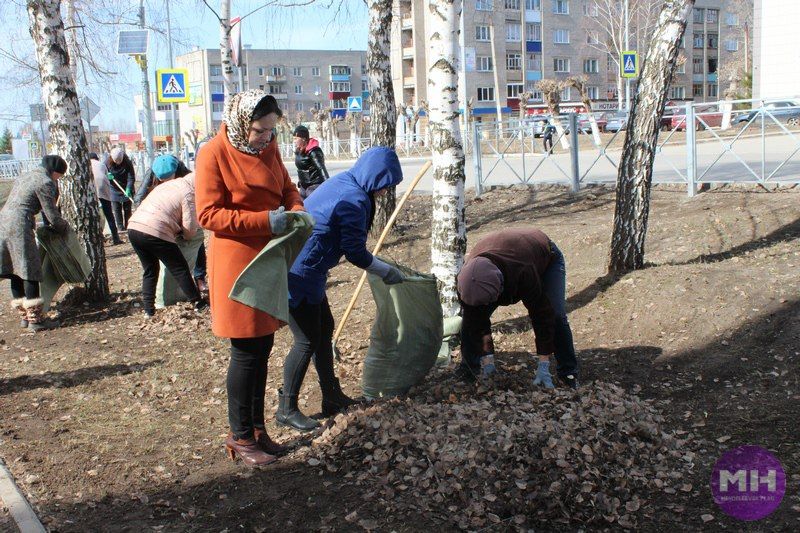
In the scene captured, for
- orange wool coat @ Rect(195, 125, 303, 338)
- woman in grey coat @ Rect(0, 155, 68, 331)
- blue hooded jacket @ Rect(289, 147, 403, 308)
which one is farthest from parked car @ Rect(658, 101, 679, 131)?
woman in grey coat @ Rect(0, 155, 68, 331)

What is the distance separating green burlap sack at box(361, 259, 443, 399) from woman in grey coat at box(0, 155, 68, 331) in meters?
3.50

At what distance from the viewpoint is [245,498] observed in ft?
11.5

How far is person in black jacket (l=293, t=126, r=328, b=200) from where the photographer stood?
937cm

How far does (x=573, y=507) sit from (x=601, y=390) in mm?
1091

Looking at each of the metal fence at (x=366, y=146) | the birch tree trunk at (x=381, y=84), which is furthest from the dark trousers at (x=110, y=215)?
the metal fence at (x=366, y=146)

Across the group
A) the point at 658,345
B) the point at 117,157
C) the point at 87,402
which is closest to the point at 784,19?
the point at 117,157

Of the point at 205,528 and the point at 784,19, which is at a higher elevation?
the point at 784,19

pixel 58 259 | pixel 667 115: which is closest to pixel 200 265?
pixel 58 259

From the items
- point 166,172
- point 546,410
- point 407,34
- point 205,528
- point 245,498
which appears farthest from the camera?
point 407,34

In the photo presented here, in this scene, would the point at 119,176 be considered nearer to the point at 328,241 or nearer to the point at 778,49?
the point at 328,241

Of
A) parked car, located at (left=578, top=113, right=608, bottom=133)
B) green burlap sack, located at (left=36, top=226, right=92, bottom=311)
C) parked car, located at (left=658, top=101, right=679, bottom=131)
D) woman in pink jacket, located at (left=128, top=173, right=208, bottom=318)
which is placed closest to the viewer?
woman in pink jacket, located at (left=128, top=173, right=208, bottom=318)

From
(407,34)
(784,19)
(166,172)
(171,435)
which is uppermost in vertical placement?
(407,34)

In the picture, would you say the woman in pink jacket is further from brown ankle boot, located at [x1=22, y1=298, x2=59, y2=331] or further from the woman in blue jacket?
the woman in blue jacket

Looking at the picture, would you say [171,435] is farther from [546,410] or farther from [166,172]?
[166,172]
